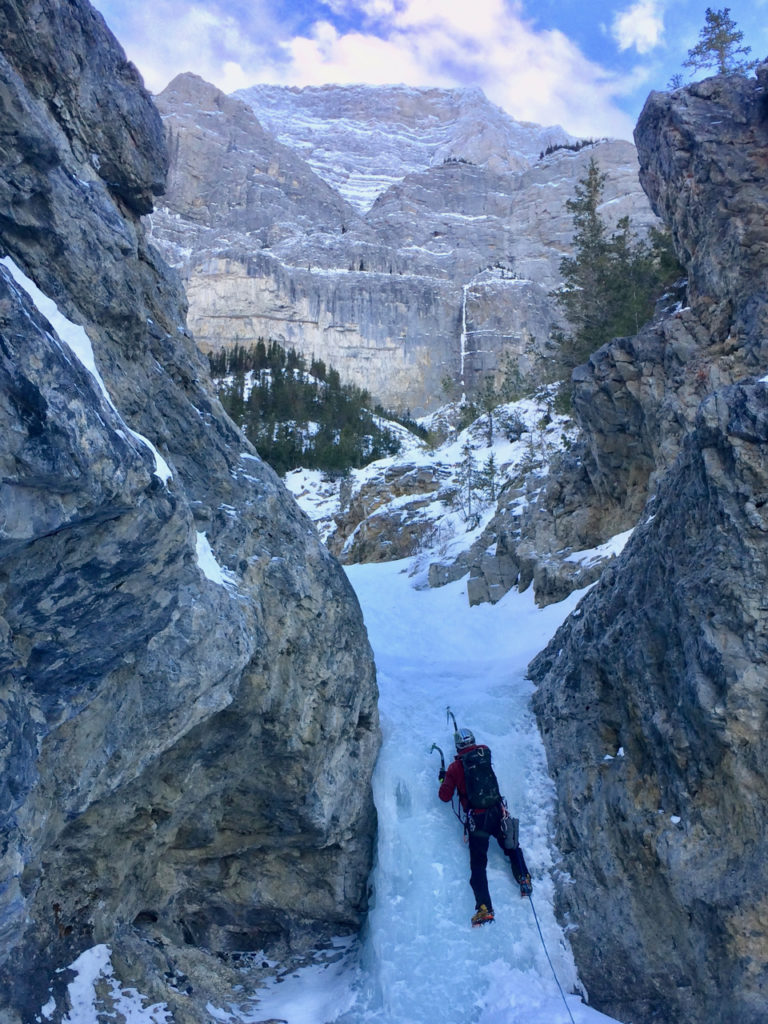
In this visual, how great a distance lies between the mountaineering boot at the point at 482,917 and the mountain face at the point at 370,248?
50.2 m

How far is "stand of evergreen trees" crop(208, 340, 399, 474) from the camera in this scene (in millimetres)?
39125

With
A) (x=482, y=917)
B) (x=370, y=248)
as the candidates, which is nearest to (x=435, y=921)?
(x=482, y=917)

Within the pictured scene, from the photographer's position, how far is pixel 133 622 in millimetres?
5215

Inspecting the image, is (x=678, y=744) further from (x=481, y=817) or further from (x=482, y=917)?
(x=482, y=917)

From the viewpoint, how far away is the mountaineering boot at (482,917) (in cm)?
717

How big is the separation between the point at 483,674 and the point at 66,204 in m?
9.73

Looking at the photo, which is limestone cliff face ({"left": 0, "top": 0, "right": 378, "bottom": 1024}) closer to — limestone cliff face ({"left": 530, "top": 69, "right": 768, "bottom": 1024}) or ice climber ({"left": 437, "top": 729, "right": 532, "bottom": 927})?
ice climber ({"left": 437, "top": 729, "right": 532, "bottom": 927})

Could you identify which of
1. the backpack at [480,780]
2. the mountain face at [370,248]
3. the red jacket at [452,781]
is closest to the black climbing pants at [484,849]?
the backpack at [480,780]

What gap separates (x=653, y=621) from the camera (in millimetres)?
7445

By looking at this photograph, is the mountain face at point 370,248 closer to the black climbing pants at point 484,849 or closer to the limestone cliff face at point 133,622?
the limestone cliff face at point 133,622

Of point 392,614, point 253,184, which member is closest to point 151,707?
point 392,614

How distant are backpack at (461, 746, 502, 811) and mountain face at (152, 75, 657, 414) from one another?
160ft

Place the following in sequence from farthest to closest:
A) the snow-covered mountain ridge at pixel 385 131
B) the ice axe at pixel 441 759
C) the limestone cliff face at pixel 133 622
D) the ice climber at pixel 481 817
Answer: the snow-covered mountain ridge at pixel 385 131 → the ice axe at pixel 441 759 → the ice climber at pixel 481 817 → the limestone cliff face at pixel 133 622

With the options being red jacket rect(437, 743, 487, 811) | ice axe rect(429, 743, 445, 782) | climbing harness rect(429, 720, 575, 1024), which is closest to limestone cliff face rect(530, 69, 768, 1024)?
climbing harness rect(429, 720, 575, 1024)
